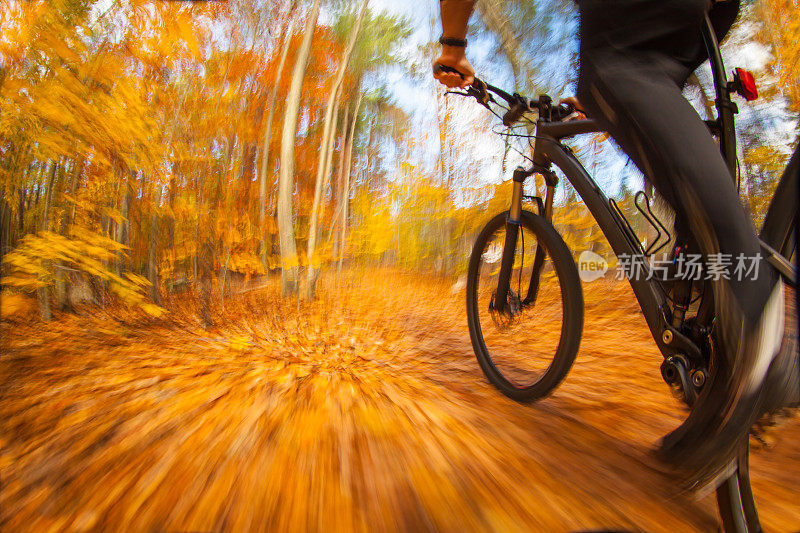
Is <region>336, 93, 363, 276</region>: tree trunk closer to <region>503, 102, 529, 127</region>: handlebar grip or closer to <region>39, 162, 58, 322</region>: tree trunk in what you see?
<region>39, 162, 58, 322</region>: tree trunk

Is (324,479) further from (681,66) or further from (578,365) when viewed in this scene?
(578,365)

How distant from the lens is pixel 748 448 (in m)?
0.71

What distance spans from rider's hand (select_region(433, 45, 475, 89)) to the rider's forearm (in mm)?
73

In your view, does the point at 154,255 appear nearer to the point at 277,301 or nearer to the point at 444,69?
the point at 277,301

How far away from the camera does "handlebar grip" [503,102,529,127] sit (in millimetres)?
1419

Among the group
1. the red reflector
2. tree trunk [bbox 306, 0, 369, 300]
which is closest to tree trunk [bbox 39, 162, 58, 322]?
tree trunk [bbox 306, 0, 369, 300]

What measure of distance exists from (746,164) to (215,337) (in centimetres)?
541

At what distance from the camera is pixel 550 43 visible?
4695 millimetres

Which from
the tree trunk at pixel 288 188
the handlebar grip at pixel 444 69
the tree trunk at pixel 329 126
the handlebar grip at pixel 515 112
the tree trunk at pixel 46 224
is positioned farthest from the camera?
the tree trunk at pixel 329 126

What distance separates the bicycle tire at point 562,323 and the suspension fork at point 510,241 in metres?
0.04

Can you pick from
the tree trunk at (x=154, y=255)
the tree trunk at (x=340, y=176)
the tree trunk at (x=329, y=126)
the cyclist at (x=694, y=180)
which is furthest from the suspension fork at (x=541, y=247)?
the tree trunk at (x=340, y=176)

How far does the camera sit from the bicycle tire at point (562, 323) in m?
1.22

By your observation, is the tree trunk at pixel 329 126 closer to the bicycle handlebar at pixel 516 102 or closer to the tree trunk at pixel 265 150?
the tree trunk at pixel 265 150

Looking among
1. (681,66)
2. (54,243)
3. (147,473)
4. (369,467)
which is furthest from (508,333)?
(54,243)
